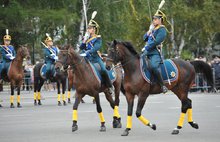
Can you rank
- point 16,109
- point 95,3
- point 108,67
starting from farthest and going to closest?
point 95,3
point 16,109
point 108,67

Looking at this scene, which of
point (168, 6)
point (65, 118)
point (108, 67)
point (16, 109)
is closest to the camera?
point (108, 67)

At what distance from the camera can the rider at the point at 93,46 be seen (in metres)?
19.0

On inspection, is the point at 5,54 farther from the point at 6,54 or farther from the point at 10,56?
the point at 10,56

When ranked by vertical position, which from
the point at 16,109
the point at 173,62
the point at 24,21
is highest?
the point at 24,21

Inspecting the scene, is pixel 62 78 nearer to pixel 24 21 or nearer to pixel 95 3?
pixel 24 21

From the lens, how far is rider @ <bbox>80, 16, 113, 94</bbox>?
62.2ft

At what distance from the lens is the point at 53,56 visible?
29.1m

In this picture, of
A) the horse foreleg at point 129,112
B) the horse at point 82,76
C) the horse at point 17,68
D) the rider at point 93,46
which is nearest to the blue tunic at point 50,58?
the horse at point 17,68

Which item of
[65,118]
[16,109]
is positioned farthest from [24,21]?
[65,118]

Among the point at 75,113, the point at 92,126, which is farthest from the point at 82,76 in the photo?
the point at 92,126

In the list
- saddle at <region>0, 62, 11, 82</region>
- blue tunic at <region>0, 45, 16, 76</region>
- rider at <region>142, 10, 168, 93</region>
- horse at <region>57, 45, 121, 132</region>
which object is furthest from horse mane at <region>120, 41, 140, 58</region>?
saddle at <region>0, 62, 11, 82</region>

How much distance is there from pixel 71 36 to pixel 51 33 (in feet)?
7.59

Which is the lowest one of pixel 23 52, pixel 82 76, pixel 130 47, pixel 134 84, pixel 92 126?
pixel 92 126

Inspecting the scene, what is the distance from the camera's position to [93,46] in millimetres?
19109
